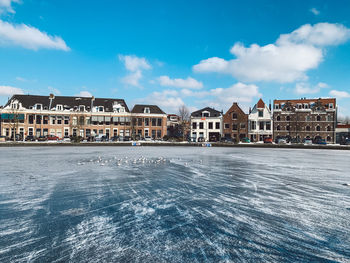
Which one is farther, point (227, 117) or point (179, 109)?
point (179, 109)

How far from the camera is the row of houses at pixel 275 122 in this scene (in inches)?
2435

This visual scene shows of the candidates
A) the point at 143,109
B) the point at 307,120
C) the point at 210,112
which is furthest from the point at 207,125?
the point at 307,120

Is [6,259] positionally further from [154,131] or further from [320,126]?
[320,126]

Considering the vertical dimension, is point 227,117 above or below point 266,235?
above

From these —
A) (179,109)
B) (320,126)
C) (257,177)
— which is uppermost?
(179,109)

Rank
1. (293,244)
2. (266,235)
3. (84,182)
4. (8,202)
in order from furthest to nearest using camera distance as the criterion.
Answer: (84,182)
(8,202)
(266,235)
(293,244)

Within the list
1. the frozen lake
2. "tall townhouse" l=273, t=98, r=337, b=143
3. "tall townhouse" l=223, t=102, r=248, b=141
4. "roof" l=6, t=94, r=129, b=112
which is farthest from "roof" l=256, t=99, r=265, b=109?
the frozen lake

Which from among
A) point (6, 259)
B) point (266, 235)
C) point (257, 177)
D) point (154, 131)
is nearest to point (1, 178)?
point (6, 259)

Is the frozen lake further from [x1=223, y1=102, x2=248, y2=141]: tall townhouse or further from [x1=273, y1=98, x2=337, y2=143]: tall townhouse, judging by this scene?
[x1=273, y1=98, x2=337, y2=143]: tall townhouse

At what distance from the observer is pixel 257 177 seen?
1097cm

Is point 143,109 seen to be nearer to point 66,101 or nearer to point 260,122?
point 66,101

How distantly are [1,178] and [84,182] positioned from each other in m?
4.08

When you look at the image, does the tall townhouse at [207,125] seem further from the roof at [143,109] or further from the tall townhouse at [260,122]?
the roof at [143,109]

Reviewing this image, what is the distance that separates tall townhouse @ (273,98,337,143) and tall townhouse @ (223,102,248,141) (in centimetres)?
835
